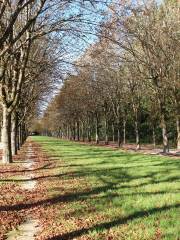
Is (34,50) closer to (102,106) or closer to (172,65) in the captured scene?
(172,65)

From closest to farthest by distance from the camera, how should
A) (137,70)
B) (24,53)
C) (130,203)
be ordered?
1. (130,203)
2. (24,53)
3. (137,70)

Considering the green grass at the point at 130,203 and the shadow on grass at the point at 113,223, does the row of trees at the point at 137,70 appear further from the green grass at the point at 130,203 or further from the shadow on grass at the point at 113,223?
the shadow on grass at the point at 113,223

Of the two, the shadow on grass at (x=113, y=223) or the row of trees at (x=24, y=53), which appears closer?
the shadow on grass at (x=113, y=223)

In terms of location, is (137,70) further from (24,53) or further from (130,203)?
(130,203)

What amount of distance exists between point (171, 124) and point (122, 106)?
9.00m

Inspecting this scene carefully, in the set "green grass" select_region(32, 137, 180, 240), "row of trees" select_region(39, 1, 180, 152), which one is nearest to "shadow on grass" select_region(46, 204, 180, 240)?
"green grass" select_region(32, 137, 180, 240)

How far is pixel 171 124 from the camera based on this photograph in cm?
6606

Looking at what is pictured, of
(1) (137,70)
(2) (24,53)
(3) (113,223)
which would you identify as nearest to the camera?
(3) (113,223)

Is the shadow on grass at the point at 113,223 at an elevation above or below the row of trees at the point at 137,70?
below

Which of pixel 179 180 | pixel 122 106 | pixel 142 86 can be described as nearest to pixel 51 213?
pixel 179 180

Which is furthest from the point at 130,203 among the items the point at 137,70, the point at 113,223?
the point at 137,70

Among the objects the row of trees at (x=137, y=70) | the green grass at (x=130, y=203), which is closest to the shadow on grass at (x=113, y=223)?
the green grass at (x=130, y=203)

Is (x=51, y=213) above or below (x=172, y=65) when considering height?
below

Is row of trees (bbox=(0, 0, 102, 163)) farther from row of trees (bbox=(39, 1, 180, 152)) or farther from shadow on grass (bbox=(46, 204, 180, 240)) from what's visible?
shadow on grass (bbox=(46, 204, 180, 240))
